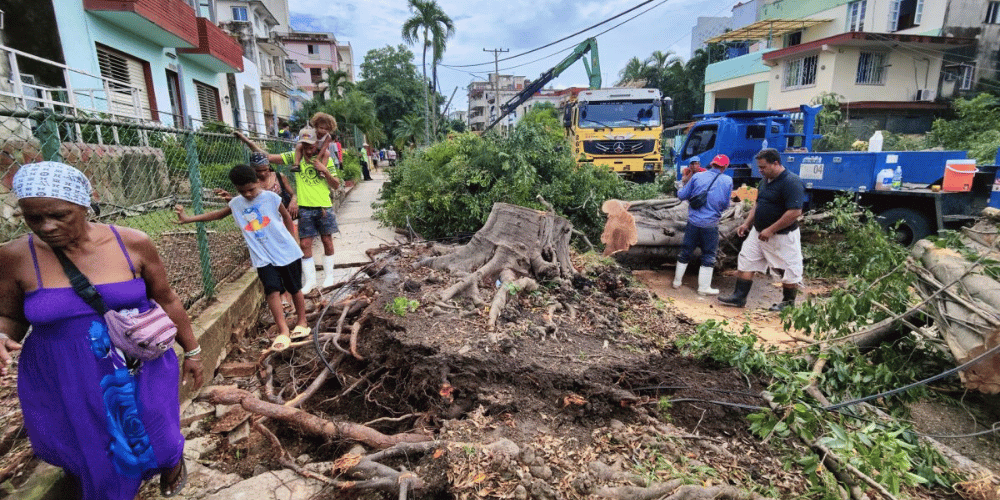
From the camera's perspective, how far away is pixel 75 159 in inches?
154

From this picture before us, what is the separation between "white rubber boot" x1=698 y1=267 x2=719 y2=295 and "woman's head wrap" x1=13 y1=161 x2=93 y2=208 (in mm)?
6066

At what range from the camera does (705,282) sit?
621cm

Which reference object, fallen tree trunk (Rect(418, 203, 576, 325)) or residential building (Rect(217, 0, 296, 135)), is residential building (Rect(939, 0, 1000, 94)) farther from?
residential building (Rect(217, 0, 296, 135))

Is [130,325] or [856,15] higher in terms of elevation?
[856,15]

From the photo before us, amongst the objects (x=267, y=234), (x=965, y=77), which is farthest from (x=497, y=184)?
(x=965, y=77)

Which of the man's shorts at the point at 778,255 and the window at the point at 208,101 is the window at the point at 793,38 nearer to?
the man's shorts at the point at 778,255

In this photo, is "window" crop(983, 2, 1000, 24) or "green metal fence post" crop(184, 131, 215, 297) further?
"window" crop(983, 2, 1000, 24)

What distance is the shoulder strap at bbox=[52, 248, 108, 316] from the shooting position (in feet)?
5.63

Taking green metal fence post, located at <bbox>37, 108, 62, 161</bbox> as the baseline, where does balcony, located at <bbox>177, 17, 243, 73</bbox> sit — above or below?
above

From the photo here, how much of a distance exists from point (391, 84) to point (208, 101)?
114ft

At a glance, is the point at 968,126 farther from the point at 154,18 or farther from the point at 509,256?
the point at 154,18

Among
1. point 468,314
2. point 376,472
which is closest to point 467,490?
point 376,472

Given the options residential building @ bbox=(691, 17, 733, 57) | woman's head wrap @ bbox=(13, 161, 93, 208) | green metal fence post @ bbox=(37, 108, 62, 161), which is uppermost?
residential building @ bbox=(691, 17, 733, 57)

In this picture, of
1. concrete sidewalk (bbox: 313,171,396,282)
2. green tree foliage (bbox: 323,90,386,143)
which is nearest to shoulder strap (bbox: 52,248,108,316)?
concrete sidewalk (bbox: 313,171,396,282)
